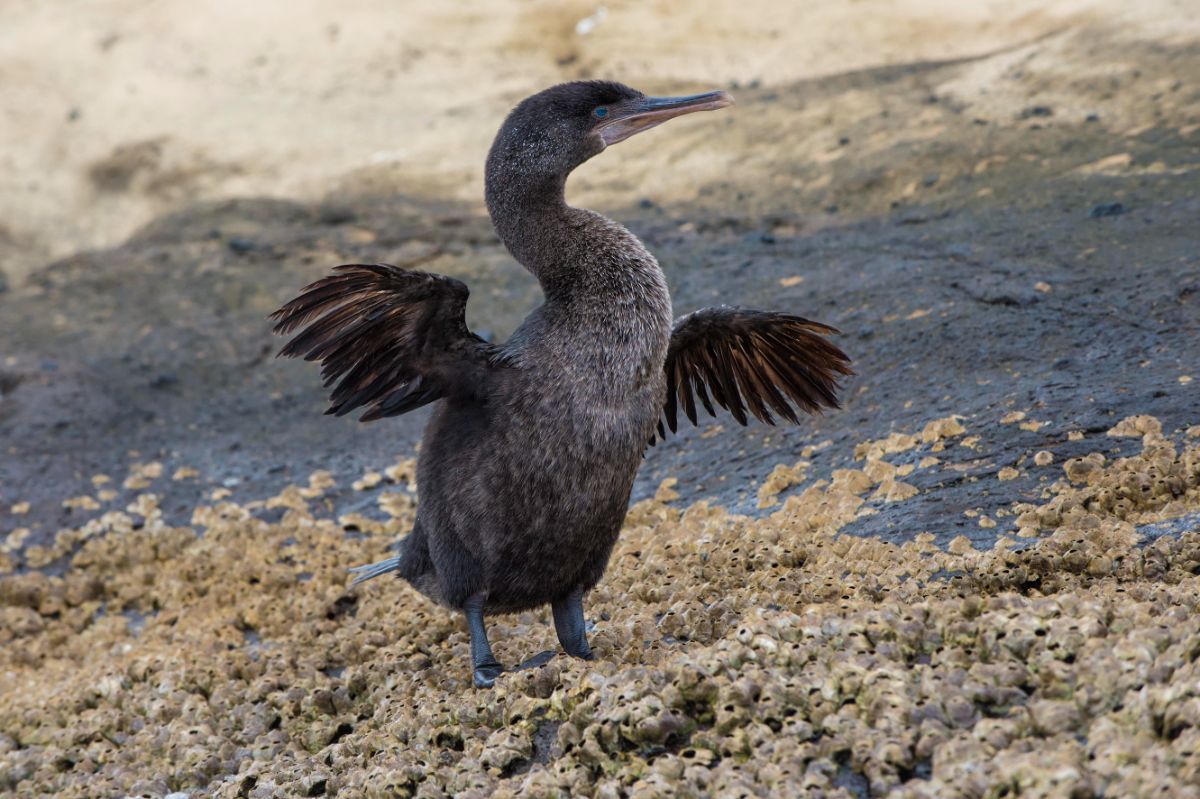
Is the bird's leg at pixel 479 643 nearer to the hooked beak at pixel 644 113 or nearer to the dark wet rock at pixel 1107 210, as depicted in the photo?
the hooked beak at pixel 644 113

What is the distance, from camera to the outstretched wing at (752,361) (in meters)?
4.98

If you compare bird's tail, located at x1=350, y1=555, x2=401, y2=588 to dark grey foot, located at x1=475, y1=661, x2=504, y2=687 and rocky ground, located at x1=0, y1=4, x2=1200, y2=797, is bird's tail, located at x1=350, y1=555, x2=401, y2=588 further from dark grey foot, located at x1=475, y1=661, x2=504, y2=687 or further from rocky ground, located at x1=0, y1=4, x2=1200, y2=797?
dark grey foot, located at x1=475, y1=661, x2=504, y2=687

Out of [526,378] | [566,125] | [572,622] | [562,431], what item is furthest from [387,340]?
[572,622]

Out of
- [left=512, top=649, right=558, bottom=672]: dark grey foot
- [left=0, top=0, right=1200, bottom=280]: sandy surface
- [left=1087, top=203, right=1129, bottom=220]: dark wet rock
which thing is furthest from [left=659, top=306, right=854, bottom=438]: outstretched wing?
[left=0, top=0, right=1200, bottom=280]: sandy surface

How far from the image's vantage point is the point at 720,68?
1241cm

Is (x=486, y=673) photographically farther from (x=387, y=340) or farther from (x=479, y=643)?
(x=387, y=340)

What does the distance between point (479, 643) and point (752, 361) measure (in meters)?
1.57

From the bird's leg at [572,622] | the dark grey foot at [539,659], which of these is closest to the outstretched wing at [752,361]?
the bird's leg at [572,622]

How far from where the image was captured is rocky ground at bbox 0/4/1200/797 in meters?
3.37

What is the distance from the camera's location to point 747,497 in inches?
234

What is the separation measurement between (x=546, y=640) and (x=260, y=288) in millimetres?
5559

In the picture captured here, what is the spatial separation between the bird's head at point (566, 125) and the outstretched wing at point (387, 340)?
0.59 m

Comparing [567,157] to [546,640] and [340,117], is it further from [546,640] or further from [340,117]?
[340,117]

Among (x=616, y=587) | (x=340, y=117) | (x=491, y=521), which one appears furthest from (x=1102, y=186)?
(x=340, y=117)
